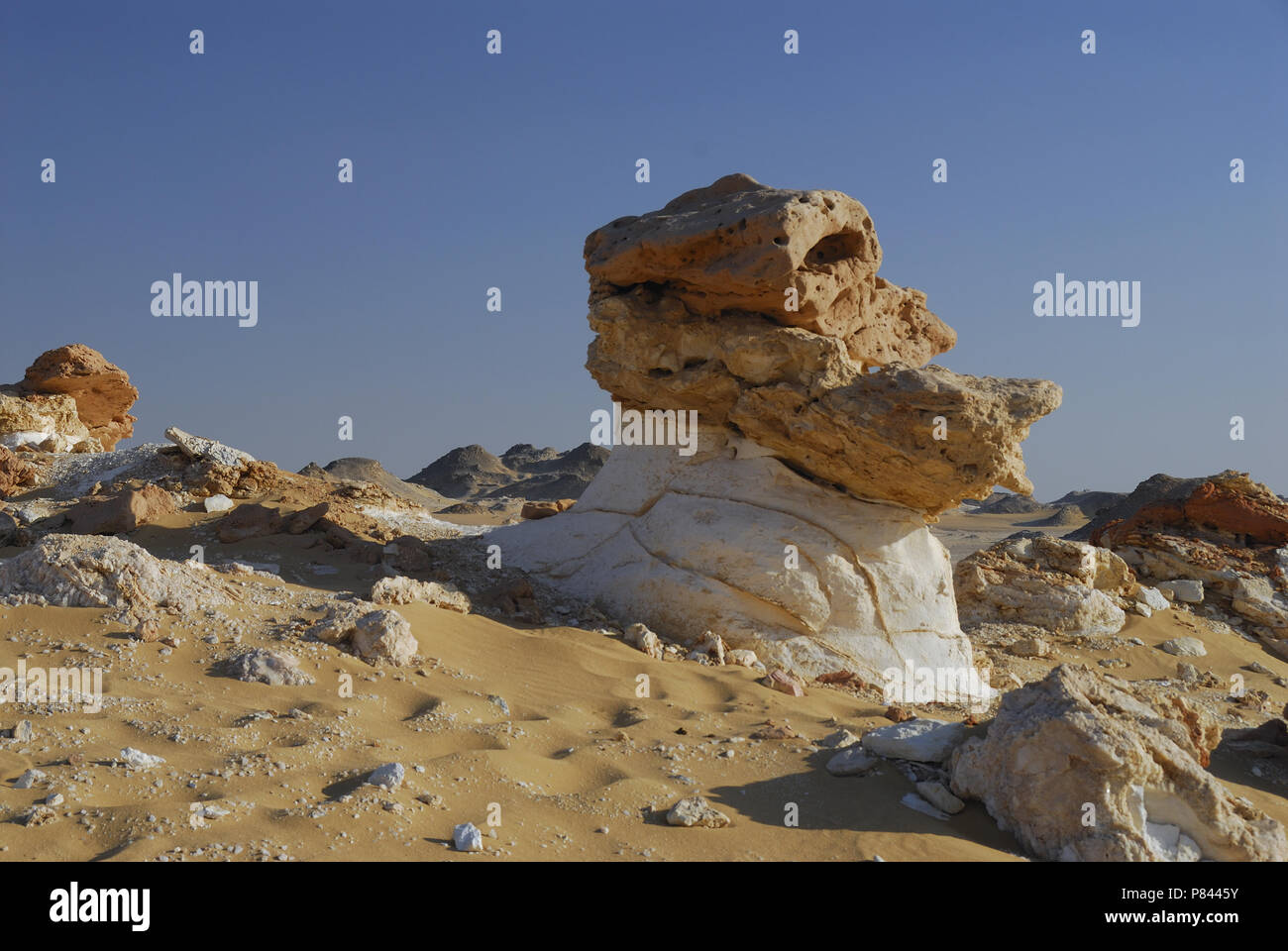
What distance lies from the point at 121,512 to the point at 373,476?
2764cm

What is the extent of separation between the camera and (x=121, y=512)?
8.20m

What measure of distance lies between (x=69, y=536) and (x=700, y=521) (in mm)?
4014

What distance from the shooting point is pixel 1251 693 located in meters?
8.50

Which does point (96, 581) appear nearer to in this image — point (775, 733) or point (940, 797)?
point (775, 733)

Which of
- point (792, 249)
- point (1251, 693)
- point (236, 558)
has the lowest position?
point (1251, 693)

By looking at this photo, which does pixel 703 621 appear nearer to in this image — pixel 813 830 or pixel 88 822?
pixel 813 830

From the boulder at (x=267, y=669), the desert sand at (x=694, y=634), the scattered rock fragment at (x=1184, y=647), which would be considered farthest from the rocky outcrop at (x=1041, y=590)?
the boulder at (x=267, y=669)

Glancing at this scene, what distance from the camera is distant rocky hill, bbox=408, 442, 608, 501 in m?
35.3

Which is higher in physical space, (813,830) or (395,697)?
(395,697)

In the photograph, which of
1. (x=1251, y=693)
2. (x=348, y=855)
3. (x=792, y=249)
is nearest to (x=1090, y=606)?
(x=1251, y=693)

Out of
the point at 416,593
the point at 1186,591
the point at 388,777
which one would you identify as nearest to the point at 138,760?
the point at 388,777

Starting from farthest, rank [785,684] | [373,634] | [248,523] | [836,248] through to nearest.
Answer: [248,523] → [836,248] → [785,684] → [373,634]
